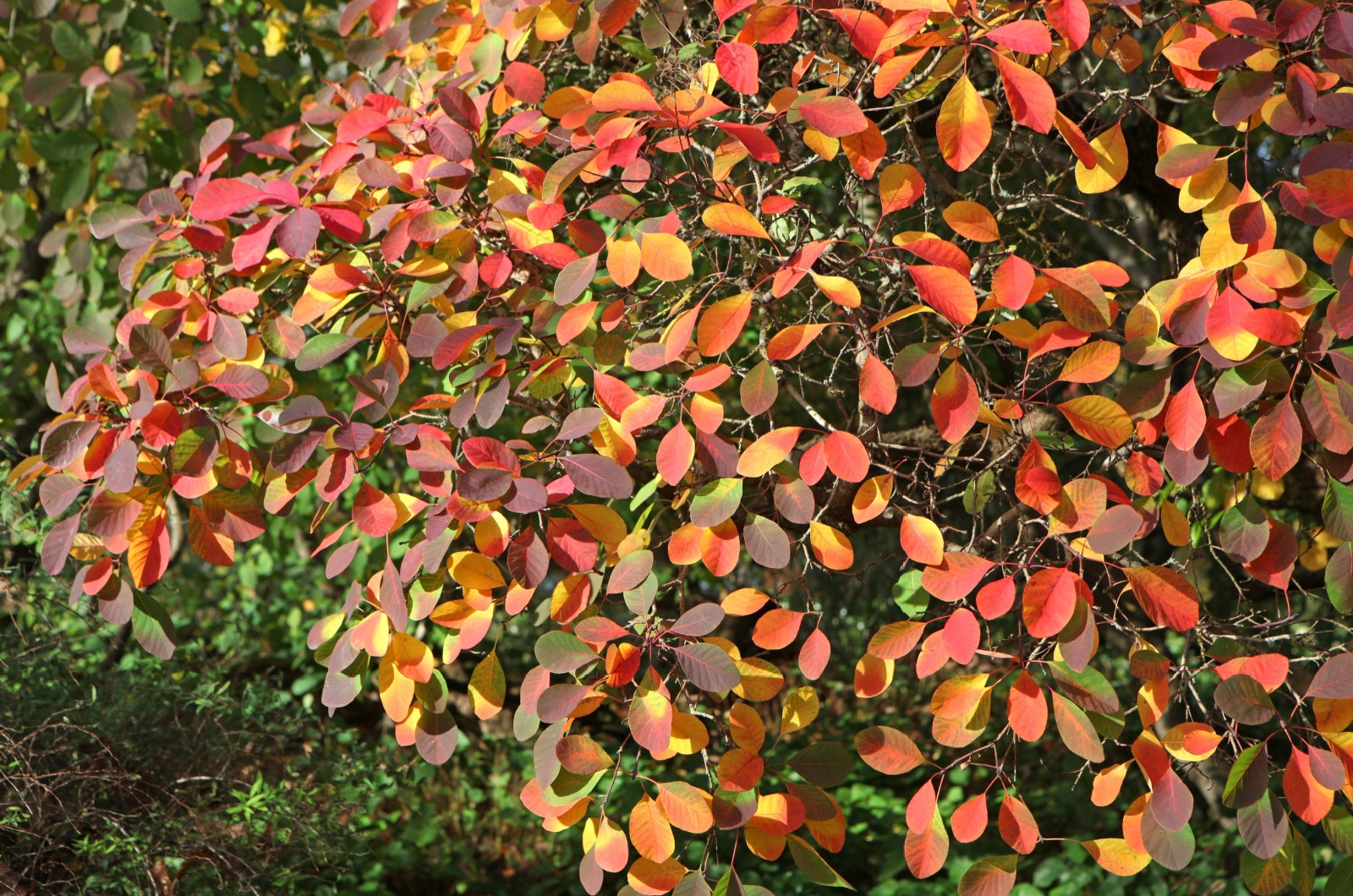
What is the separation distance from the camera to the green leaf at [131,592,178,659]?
→ 48.4 inches

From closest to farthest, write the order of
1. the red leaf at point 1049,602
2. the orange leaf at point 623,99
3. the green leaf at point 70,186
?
the red leaf at point 1049,602 < the orange leaf at point 623,99 < the green leaf at point 70,186

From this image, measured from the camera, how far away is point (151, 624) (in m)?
1.24

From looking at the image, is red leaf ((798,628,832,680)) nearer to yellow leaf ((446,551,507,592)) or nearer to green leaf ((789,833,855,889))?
green leaf ((789,833,855,889))

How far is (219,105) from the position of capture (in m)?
2.99

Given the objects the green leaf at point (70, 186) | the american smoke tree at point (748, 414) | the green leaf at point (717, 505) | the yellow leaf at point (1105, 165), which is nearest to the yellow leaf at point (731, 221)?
the american smoke tree at point (748, 414)

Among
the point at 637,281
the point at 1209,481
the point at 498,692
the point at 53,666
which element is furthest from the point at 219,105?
the point at 1209,481

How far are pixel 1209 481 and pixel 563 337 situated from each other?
134cm

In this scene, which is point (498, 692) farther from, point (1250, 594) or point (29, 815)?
point (1250, 594)

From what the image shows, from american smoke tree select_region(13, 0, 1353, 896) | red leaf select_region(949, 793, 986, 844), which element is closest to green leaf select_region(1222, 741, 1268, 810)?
american smoke tree select_region(13, 0, 1353, 896)

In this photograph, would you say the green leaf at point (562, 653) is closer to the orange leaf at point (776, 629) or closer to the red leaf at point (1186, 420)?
the orange leaf at point (776, 629)

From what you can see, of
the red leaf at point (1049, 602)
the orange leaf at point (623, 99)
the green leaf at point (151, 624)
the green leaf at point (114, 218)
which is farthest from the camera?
the green leaf at point (114, 218)

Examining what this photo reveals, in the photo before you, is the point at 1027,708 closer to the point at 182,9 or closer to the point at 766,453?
the point at 766,453

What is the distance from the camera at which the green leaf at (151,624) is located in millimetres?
1230

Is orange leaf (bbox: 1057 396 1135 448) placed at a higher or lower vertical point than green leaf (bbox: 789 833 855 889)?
higher
